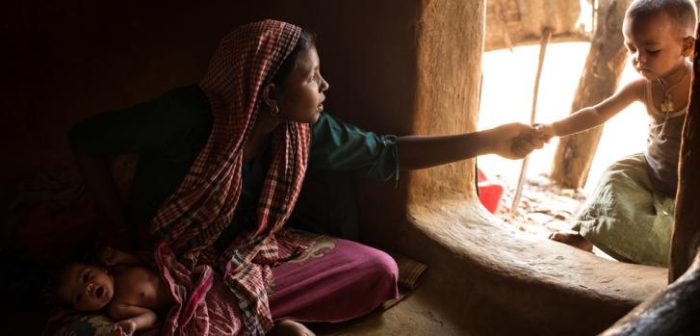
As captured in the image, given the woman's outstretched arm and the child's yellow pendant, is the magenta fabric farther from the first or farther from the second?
the child's yellow pendant

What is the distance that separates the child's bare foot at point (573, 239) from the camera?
2.32m

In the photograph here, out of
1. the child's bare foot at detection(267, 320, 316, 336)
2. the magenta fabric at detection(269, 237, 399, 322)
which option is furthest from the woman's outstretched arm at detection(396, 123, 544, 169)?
the child's bare foot at detection(267, 320, 316, 336)

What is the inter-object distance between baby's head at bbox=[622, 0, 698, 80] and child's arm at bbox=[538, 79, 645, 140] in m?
0.23

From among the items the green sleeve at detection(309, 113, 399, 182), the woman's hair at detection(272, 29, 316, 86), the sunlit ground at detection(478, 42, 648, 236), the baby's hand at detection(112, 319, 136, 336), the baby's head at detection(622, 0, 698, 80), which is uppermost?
the baby's head at detection(622, 0, 698, 80)

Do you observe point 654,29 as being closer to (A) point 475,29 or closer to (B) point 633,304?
(A) point 475,29

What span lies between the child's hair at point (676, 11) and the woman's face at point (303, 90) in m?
1.19

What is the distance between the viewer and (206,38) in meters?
3.09

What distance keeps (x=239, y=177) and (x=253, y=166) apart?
0.54 feet

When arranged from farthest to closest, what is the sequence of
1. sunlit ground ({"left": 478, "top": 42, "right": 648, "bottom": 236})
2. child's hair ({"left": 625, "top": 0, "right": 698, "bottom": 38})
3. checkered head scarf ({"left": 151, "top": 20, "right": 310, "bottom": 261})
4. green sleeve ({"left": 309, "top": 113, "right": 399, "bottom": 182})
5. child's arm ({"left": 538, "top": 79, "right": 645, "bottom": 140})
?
sunlit ground ({"left": 478, "top": 42, "right": 648, "bottom": 236}) < child's arm ({"left": 538, "top": 79, "right": 645, "bottom": 140}) < green sleeve ({"left": 309, "top": 113, "right": 399, "bottom": 182}) < child's hair ({"left": 625, "top": 0, "right": 698, "bottom": 38}) < checkered head scarf ({"left": 151, "top": 20, "right": 310, "bottom": 261})

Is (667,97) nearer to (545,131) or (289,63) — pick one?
(545,131)

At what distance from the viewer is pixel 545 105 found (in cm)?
825

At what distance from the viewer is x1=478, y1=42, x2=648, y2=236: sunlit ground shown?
281 inches

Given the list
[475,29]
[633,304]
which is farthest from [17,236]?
[633,304]

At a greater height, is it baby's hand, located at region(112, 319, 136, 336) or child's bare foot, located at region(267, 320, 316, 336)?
baby's hand, located at region(112, 319, 136, 336)
